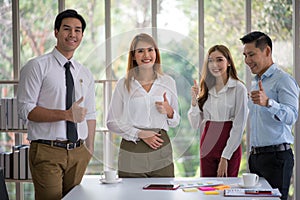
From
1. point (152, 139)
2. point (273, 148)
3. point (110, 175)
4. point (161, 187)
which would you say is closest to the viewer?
point (152, 139)

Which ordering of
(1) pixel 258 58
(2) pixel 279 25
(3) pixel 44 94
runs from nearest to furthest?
(3) pixel 44 94 < (1) pixel 258 58 < (2) pixel 279 25

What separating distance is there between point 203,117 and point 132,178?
648 millimetres

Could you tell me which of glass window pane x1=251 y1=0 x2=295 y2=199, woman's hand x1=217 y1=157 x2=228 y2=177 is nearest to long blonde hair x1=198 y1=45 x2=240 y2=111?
woman's hand x1=217 y1=157 x2=228 y2=177

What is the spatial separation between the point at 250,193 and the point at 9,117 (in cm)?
259

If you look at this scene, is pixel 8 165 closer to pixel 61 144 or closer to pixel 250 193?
pixel 61 144

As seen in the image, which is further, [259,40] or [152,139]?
[259,40]

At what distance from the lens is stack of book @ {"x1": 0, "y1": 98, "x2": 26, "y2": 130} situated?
4.58 m

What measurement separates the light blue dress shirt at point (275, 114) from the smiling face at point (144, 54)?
3.40 ft

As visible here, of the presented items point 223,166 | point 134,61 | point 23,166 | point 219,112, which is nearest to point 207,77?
point 219,112

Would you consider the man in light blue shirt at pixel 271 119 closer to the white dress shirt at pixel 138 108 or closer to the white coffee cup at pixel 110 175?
the white dress shirt at pixel 138 108

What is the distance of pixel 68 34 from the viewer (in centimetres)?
330

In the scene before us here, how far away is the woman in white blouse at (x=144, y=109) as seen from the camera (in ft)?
8.64

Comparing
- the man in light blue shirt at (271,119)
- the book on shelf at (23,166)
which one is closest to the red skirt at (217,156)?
the man in light blue shirt at (271,119)

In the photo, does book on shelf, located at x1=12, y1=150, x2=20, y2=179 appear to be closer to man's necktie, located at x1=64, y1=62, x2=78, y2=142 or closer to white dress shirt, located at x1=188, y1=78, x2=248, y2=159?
man's necktie, located at x1=64, y1=62, x2=78, y2=142
